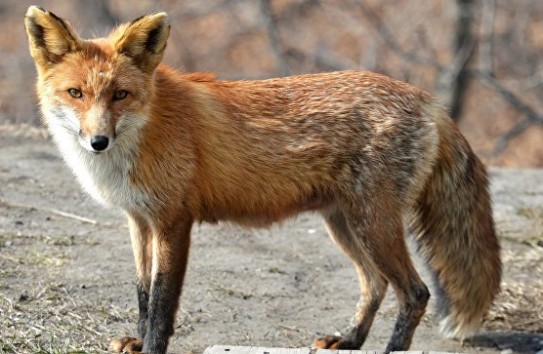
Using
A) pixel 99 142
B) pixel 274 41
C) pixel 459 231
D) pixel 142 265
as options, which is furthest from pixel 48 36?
pixel 274 41

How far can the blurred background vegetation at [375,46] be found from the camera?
1232 centimetres

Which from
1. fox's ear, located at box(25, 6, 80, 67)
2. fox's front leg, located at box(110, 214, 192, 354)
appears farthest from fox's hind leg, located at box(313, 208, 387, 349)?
fox's ear, located at box(25, 6, 80, 67)

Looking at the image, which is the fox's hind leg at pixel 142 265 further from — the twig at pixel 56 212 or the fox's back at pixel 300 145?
the twig at pixel 56 212

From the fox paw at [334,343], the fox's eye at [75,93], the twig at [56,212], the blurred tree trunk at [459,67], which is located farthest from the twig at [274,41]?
the fox's eye at [75,93]

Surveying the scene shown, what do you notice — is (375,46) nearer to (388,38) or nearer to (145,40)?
(388,38)

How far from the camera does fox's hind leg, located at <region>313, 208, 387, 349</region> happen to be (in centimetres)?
527

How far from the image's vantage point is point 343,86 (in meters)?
5.18

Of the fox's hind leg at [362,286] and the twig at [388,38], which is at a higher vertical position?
the fox's hind leg at [362,286]

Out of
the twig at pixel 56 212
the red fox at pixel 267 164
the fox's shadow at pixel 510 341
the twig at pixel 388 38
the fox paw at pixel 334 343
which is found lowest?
the twig at pixel 388 38

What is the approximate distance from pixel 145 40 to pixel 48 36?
0.47 m

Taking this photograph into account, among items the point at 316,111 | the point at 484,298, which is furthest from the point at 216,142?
the point at 484,298

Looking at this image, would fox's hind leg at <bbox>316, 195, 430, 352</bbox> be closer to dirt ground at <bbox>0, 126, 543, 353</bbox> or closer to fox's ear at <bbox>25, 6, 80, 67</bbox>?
dirt ground at <bbox>0, 126, 543, 353</bbox>

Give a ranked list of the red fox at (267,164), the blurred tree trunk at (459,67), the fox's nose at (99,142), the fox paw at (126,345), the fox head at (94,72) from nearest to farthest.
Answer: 1. the fox's nose at (99,142)
2. the fox head at (94,72)
3. the red fox at (267,164)
4. the fox paw at (126,345)
5. the blurred tree trunk at (459,67)

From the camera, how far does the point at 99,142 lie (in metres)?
4.24
